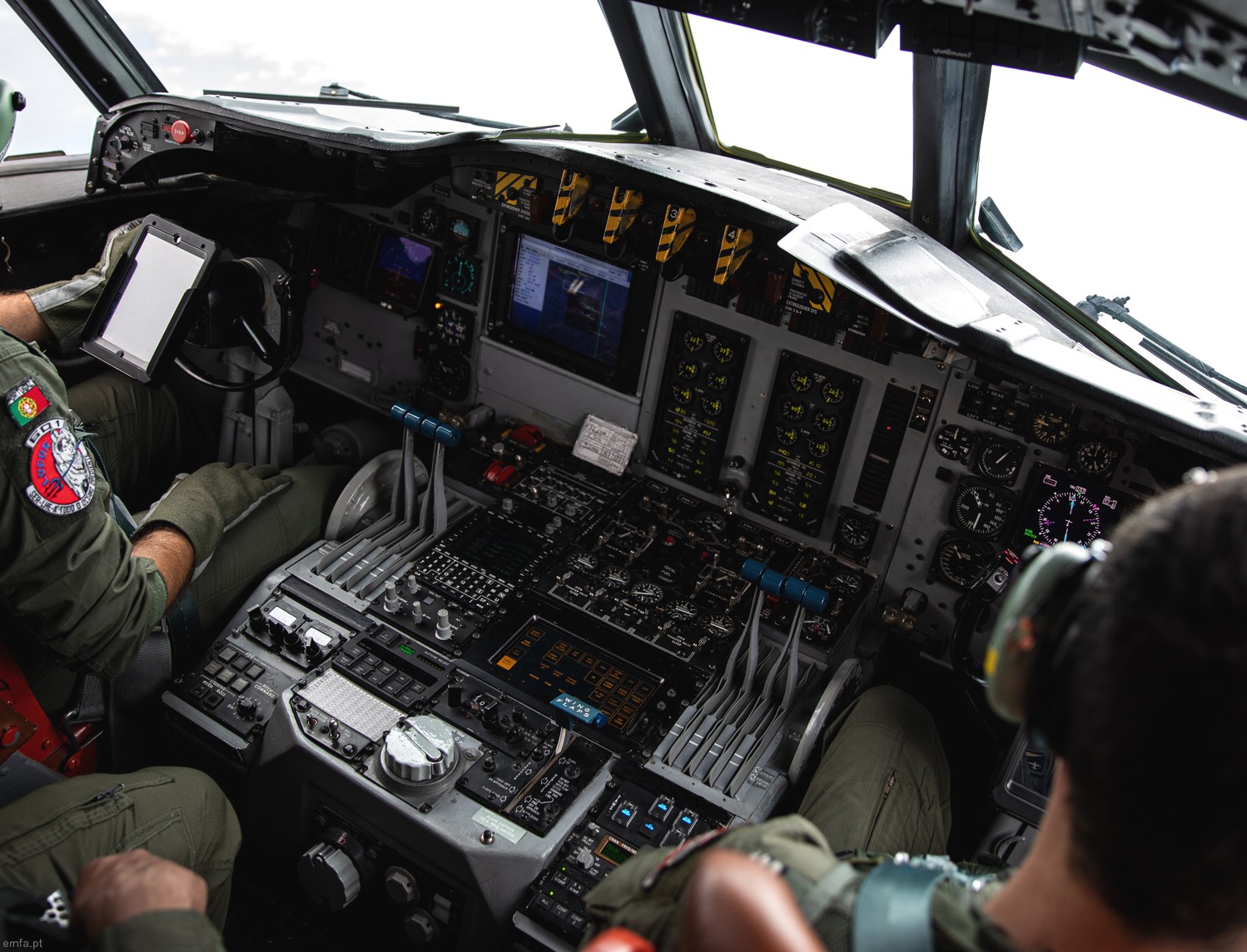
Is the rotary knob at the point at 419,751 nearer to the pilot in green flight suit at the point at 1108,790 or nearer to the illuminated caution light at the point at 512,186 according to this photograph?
the pilot in green flight suit at the point at 1108,790

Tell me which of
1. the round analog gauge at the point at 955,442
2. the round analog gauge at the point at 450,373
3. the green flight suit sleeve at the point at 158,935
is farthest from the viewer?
the round analog gauge at the point at 450,373

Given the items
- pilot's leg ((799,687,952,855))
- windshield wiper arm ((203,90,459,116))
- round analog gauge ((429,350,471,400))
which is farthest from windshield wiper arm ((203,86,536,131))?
pilot's leg ((799,687,952,855))

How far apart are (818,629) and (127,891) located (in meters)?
1.91

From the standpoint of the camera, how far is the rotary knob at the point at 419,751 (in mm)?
2389

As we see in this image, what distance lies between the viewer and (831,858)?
47.0 inches

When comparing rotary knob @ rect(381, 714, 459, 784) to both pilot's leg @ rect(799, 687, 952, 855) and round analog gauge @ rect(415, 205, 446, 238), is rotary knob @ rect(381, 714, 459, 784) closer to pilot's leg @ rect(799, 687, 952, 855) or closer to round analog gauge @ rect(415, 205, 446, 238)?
pilot's leg @ rect(799, 687, 952, 855)

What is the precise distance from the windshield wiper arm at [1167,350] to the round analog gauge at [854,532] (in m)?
0.85

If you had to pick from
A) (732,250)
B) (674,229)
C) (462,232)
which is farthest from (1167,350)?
(462,232)

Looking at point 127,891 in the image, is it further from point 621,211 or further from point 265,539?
point 621,211

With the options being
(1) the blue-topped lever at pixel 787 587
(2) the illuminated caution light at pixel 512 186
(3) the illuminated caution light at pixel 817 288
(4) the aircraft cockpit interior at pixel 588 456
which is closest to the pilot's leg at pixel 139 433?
(4) the aircraft cockpit interior at pixel 588 456

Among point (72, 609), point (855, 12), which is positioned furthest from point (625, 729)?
point (855, 12)

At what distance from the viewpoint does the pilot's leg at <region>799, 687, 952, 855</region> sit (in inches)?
94.3

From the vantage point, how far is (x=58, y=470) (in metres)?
2.07

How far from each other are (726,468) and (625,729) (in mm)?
979
